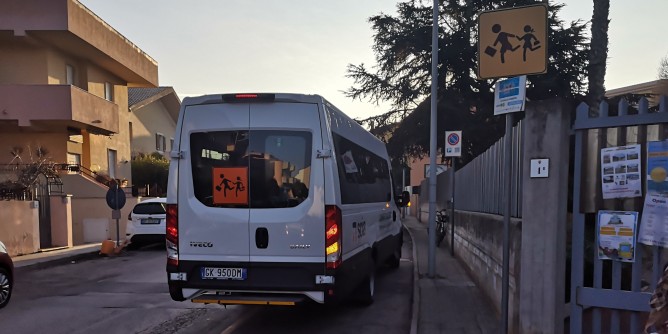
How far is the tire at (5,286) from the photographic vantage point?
7461 millimetres

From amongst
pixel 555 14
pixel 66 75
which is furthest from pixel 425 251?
pixel 66 75

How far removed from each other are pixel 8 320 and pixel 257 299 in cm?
406

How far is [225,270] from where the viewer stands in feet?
18.2

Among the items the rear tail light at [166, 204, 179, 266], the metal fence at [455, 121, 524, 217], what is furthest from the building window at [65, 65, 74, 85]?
the rear tail light at [166, 204, 179, 266]

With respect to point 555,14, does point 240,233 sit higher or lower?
lower

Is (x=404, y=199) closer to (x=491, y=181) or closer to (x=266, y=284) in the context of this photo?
(x=491, y=181)

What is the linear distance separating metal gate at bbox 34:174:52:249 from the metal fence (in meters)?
12.8

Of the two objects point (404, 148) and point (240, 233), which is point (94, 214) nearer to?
point (404, 148)

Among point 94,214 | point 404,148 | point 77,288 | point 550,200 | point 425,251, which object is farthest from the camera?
point 404,148

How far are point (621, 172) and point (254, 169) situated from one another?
372 cm

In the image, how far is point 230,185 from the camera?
558cm

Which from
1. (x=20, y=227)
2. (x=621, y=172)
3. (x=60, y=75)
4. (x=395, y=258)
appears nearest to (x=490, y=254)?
(x=621, y=172)

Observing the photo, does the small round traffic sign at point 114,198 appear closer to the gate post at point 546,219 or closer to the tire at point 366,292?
the tire at point 366,292

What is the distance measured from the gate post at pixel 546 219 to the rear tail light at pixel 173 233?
3866 mm
